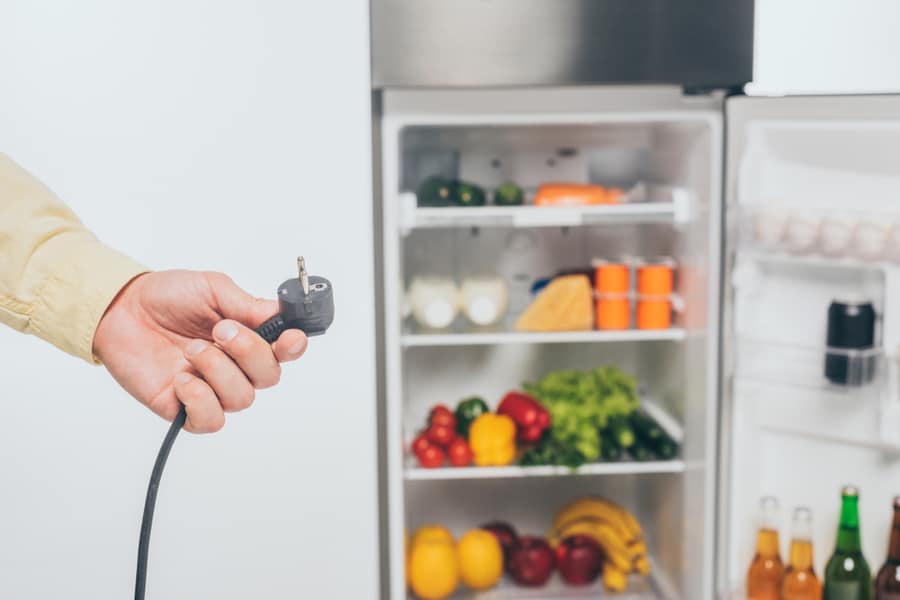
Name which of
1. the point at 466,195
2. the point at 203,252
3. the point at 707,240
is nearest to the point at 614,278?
the point at 707,240

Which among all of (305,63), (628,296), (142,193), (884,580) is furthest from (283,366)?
(884,580)

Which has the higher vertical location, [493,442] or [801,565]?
[493,442]

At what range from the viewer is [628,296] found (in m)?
2.09

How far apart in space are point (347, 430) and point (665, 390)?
772mm

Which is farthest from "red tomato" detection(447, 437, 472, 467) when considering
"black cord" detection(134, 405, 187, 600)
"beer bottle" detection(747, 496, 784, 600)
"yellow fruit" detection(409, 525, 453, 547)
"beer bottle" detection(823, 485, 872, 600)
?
"black cord" detection(134, 405, 187, 600)

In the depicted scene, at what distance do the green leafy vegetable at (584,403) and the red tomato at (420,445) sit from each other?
0.24 m

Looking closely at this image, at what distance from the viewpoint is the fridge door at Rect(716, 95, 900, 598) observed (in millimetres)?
1686

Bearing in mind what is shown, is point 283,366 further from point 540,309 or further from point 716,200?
point 716,200

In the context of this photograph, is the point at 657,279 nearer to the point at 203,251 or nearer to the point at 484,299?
→ the point at 484,299

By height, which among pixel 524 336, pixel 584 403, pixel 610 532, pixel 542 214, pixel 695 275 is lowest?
pixel 610 532

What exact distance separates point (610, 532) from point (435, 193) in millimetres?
773

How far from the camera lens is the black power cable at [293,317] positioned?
0.96m

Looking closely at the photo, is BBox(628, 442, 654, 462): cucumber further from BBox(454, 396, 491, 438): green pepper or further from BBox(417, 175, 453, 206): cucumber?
BBox(417, 175, 453, 206): cucumber

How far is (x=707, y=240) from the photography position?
195 cm
